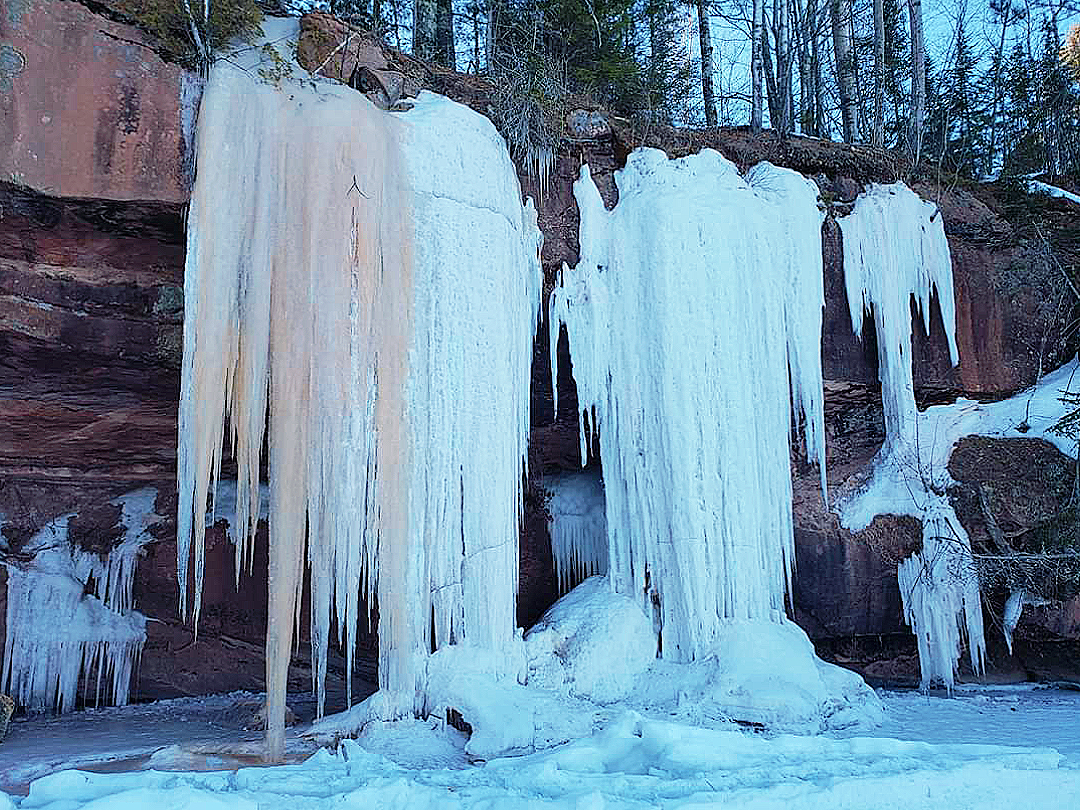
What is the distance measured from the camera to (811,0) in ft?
40.7

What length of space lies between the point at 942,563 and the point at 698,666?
2.93 meters

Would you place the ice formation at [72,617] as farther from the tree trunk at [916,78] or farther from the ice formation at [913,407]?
the tree trunk at [916,78]

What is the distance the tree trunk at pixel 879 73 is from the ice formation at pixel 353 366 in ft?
22.7

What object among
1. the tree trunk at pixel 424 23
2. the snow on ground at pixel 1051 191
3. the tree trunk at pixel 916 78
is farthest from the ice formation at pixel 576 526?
the tree trunk at pixel 916 78

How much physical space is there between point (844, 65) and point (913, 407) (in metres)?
6.29

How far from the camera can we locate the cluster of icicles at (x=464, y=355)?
16.9ft

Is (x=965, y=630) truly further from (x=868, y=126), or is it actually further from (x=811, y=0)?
(x=811, y=0)

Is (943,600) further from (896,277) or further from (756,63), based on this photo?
(756,63)

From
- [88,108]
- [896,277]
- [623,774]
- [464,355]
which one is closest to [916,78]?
[896,277]

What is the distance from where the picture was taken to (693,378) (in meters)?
6.79

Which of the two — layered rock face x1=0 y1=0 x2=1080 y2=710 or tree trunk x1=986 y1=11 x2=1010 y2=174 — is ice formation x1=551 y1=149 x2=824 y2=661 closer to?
layered rock face x1=0 y1=0 x2=1080 y2=710

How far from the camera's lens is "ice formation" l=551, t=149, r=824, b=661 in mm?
6629

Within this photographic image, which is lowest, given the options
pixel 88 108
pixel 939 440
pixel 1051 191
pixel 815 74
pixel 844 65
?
pixel 939 440

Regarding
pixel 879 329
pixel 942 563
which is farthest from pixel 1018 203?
pixel 942 563
